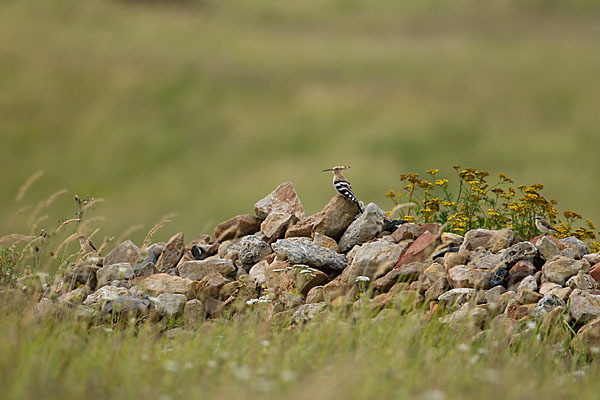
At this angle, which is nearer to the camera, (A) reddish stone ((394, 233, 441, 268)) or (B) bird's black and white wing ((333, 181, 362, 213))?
(A) reddish stone ((394, 233, 441, 268))

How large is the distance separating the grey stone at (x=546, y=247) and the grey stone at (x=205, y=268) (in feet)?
11.9

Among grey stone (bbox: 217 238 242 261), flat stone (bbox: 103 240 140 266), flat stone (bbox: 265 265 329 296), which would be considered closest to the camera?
flat stone (bbox: 265 265 329 296)

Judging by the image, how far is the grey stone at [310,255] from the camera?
7449 mm

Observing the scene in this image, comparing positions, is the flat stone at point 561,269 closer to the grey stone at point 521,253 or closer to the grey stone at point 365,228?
the grey stone at point 521,253

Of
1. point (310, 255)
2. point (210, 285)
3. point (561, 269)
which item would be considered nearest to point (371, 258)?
point (310, 255)

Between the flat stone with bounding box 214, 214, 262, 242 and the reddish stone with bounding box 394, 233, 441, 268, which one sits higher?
the flat stone with bounding box 214, 214, 262, 242

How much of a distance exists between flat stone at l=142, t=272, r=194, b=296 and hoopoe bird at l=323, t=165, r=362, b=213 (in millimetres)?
2148

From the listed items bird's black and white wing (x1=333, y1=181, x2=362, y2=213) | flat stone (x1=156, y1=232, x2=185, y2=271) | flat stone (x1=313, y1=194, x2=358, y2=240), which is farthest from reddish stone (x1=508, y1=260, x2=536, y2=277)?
flat stone (x1=156, y1=232, x2=185, y2=271)

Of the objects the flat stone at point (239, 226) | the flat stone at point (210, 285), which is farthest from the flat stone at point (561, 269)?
the flat stone at point (239, 226)

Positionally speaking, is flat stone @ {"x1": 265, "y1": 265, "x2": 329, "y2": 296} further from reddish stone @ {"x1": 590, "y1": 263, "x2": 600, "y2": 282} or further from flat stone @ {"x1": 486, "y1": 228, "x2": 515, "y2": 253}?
reddish stone @ {"x1": 590, "y1": 263, "x2": 600, "y2": 282}

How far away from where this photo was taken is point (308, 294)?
7.23 metres

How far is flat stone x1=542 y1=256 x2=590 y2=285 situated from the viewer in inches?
267

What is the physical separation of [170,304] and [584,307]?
426 cm

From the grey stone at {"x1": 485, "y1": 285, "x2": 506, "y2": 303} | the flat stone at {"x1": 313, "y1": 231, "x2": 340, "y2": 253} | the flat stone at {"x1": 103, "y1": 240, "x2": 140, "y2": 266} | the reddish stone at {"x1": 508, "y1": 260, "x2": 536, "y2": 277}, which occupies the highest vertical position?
the flat stone at {"x1": 313, "y1": 231, "x2": 340, "y2": 253}
